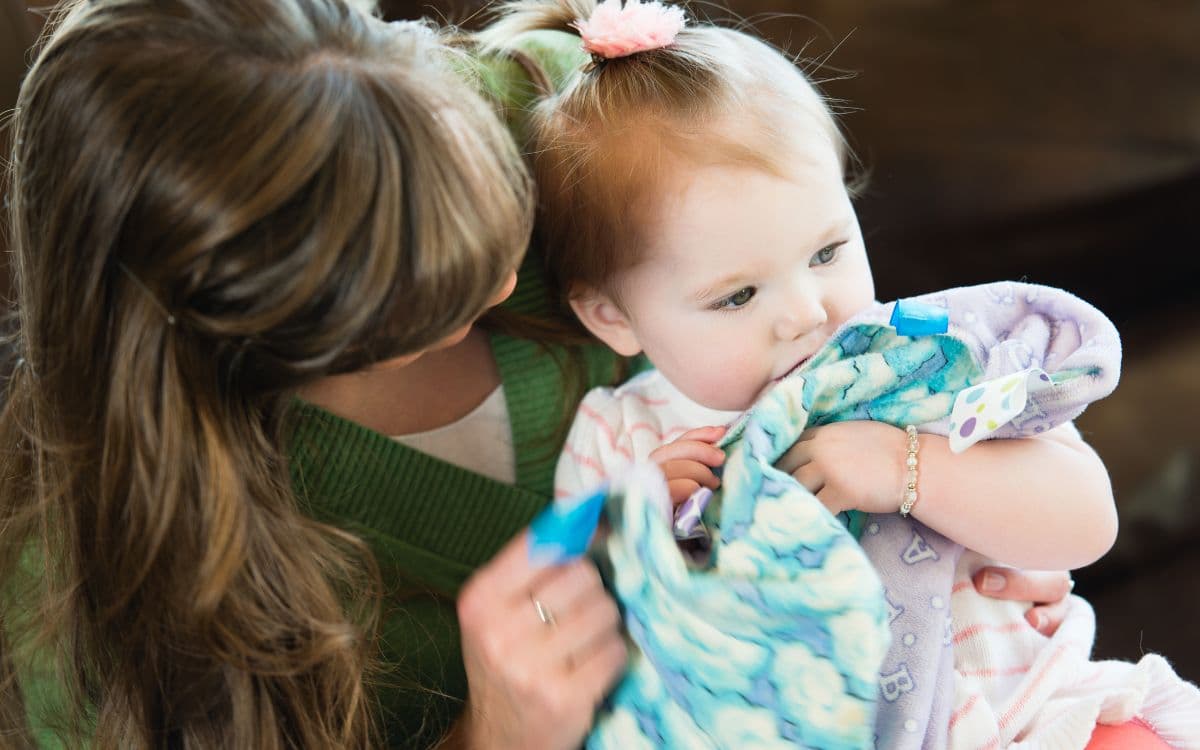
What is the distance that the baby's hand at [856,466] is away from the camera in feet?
2.27

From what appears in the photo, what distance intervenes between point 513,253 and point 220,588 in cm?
26

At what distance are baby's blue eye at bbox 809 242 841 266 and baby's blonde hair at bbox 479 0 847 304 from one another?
0.08m

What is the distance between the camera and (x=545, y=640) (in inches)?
26.6

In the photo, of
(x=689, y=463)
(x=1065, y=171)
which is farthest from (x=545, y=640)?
(x=1065, y=171)

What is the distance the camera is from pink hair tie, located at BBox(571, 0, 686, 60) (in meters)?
0.79

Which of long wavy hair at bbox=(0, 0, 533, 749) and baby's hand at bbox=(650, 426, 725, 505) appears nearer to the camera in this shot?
long wavy hair at bbox=(0, 0, 533, 749)

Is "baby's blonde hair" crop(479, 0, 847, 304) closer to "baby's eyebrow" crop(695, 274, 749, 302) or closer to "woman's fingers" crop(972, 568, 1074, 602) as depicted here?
"baby's eyebrow" crop(695, 274, 749, 302)

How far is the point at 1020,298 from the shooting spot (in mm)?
747

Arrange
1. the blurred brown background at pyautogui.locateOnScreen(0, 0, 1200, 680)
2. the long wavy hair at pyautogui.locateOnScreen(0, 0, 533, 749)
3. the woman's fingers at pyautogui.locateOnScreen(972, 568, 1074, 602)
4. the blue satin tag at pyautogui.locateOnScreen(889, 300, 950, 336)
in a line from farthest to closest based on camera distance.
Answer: the blurred brown background at pyautogui.locateOnScreen(0, 0, 1200, 680) < the woman's fingers at pyautogui.locateOnScreen(972, 568, 1074, 602) < the blue satin tag at pyautogui.locateOnScreen(889, 300, 950, 336) < the long wavy hair at pyautogui.locateOnScreen(0, 0, 533, 749)

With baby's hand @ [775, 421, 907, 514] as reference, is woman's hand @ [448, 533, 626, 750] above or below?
below

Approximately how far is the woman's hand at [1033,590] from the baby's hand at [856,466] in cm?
14

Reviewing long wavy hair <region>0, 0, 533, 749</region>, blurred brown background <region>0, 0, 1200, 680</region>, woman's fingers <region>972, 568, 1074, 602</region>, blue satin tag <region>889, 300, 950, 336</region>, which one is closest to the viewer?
long wavy hair <region>0, 0, 533, 749</region>

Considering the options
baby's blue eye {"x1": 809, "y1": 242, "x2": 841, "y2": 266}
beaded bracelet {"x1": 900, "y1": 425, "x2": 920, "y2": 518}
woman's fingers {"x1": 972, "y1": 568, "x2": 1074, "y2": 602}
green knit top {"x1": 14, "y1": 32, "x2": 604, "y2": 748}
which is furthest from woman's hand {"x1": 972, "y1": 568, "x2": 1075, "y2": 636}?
green knit top {"x1": 14, "y1": 32, "x2": 604, "y2": 748}

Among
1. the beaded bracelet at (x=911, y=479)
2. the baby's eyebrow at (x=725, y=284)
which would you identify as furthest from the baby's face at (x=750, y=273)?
the beaded bracelet at (x=911, y=479)
